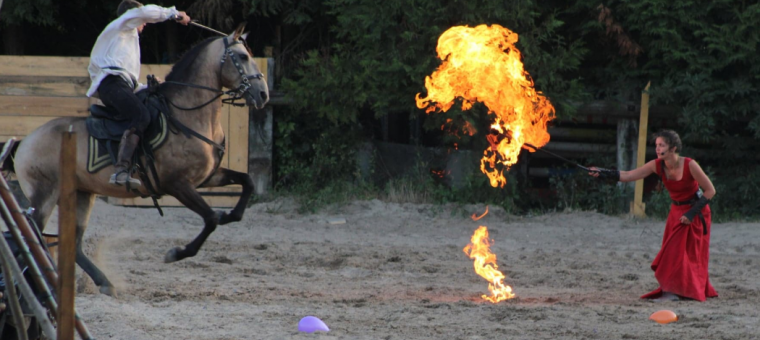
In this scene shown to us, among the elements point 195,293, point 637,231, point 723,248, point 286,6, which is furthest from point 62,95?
point 723,248

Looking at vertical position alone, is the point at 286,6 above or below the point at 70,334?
above

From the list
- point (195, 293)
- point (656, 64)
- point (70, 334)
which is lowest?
point (195, 293)

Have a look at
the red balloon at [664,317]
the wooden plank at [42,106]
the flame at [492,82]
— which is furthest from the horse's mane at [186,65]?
→ the wooden plank at [42,106]

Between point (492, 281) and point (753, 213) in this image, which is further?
point (753, 213)

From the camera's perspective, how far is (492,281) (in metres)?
8.56

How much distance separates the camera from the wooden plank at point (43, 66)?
43.4ft

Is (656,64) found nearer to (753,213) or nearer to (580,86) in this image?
(580,86)

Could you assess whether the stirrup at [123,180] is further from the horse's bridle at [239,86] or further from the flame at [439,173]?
the flame at [439,173]

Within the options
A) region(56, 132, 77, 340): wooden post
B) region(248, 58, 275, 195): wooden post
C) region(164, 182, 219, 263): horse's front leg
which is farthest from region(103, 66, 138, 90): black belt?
region(248, 58, 275, 195): wooden post

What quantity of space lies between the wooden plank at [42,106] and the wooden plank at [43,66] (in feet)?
1.23

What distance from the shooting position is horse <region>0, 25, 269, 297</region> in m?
7.61

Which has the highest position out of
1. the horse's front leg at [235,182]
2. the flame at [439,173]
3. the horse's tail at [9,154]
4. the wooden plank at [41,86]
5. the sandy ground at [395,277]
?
the wooden plank at [41,86]

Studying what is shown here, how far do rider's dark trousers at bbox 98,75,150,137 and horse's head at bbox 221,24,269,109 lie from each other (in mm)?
814

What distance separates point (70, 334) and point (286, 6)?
38.3 feet
